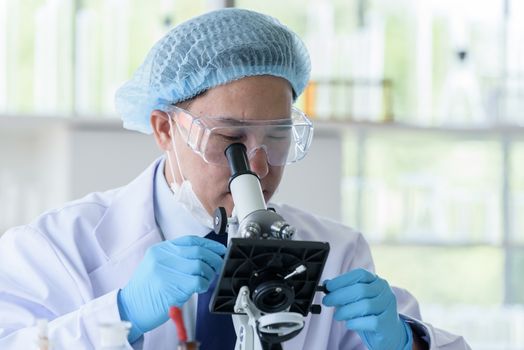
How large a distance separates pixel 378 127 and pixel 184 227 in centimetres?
173

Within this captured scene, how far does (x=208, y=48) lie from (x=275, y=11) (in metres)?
2.08

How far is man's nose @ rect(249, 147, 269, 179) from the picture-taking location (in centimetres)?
186

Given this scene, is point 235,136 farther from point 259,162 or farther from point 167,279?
point 167,279

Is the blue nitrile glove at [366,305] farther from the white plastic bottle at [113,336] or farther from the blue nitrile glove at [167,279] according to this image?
the white plastic bottle at [113,336]

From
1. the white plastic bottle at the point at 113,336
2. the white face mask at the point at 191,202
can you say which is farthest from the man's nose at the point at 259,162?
the white plastic bottle at the point at 113,336

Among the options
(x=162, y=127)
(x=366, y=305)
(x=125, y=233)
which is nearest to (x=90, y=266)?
(x=125, y=233)

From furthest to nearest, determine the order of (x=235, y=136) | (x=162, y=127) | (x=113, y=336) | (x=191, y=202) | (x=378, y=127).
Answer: (x=378, y=127) → (x=162, y=127) → (x=191, y=202) → (x=235, y=136) → (x=113, y=336)

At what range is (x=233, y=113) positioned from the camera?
189 cm

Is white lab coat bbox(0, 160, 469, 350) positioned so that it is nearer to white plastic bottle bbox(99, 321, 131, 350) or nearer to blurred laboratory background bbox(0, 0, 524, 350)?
white plastic bottle bbox(99, 321, 131, 350)

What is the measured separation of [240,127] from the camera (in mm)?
1864

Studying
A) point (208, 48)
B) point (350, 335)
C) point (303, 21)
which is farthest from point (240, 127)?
point (303, 21)

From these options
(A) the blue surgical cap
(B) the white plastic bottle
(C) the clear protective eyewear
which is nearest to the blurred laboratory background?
(A) the blue surgical cap

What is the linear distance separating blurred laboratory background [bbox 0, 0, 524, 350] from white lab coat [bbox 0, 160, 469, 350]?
129 centimetres

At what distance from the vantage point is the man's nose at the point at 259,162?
1863 millimetres
